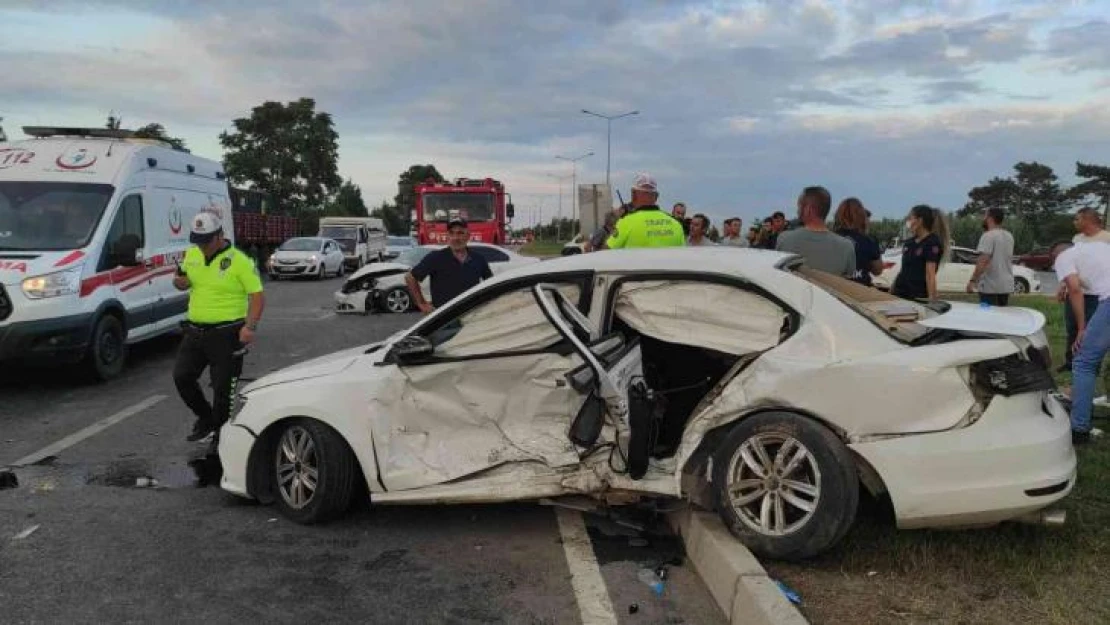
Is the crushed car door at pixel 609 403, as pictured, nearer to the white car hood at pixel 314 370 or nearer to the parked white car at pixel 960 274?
the white car hood at pixel 314 370

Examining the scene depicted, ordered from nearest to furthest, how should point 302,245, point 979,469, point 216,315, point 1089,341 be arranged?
1. point 979,469
2. point 1089,341
3. point 216,315
4. point 302,245

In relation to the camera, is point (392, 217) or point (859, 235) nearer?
point (859, 235)

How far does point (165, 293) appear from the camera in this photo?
32.6ft

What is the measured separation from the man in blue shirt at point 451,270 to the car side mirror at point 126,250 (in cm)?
364

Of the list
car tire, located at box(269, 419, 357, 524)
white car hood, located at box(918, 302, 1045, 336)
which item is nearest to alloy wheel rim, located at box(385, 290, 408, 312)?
car tire, located at box(269, 419, 357, 524)

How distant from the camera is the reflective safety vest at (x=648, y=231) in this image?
253 inches

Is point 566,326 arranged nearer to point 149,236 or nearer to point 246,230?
point 149,236

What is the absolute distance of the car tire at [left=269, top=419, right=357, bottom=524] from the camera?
4.54m

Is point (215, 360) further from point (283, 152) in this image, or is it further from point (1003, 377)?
point (283, 152)

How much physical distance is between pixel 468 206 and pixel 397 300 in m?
8.39

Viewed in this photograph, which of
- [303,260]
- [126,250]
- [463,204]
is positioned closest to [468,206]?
[463,204]

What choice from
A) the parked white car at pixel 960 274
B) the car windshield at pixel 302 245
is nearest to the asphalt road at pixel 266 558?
the parked white car at pixel 960 274

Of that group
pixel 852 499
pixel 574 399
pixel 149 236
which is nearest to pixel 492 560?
pixel 574 399

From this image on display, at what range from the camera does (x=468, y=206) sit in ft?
77.7
